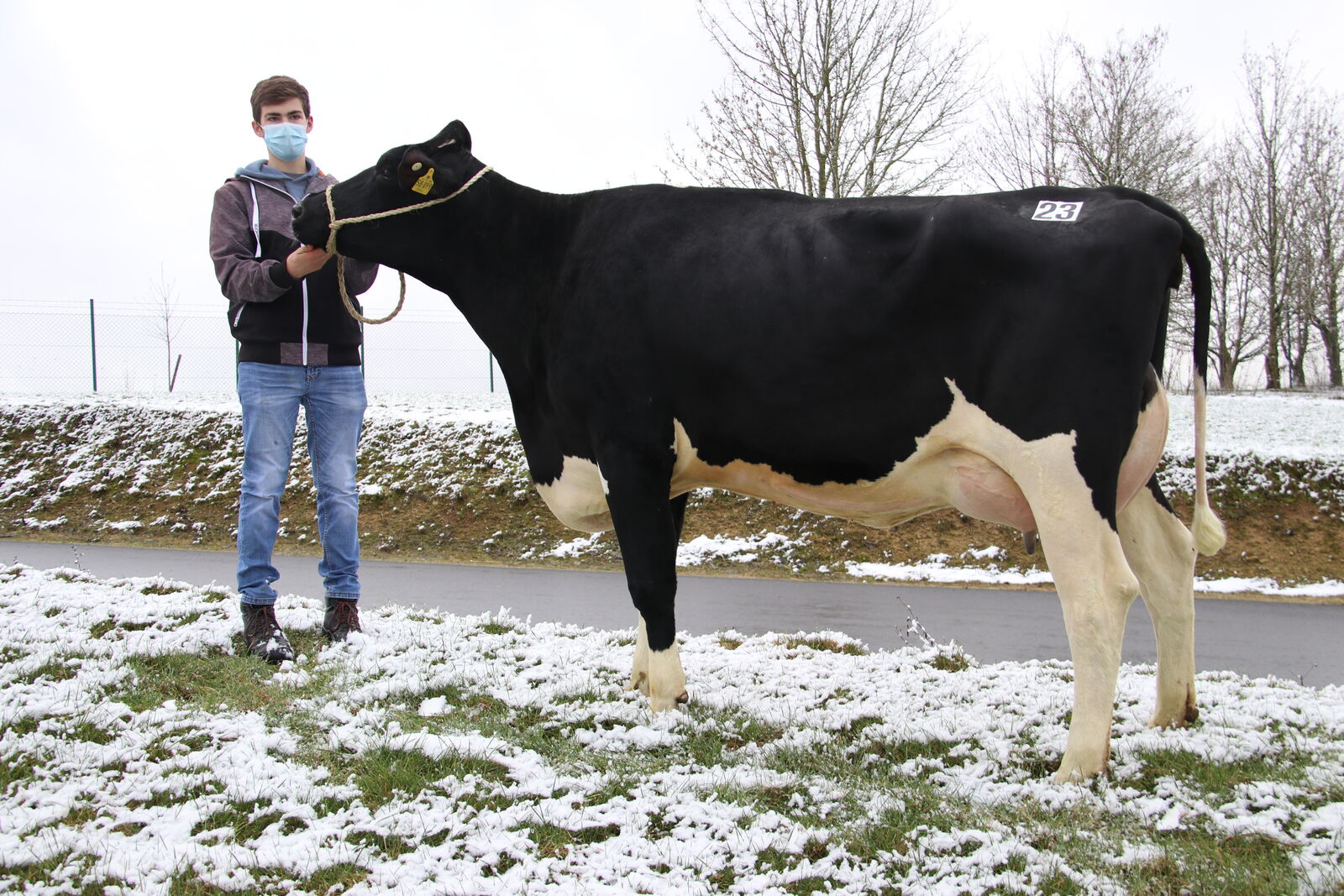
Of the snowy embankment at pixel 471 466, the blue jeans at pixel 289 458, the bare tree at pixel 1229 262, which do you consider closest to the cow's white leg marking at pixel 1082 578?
the blue jeans at pixel 289 458

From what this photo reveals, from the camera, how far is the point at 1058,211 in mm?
3197

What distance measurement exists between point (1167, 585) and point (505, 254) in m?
2.92

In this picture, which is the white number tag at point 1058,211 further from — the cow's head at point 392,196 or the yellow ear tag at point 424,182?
the yellow ear tag at point 424,182

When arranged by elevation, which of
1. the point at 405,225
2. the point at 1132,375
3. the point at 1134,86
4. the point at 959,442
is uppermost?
the point at 1134,86

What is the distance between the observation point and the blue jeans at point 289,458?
15.4 feet

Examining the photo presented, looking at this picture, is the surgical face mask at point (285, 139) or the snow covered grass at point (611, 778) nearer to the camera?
the snow covered grass at point (611, 778)

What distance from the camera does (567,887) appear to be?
2334 millimetres

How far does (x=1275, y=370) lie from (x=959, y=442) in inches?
1101

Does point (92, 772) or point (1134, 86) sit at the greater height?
point (1134, 86)

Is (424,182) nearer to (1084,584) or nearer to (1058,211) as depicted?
(1058,211)

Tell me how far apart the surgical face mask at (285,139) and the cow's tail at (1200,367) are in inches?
158

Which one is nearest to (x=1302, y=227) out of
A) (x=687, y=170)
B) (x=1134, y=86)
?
(x=1134, y=86)

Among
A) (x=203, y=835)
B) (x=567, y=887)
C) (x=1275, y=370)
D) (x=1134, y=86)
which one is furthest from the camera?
(x=1275, y=370)

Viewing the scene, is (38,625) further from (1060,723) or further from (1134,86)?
(1134,86)
